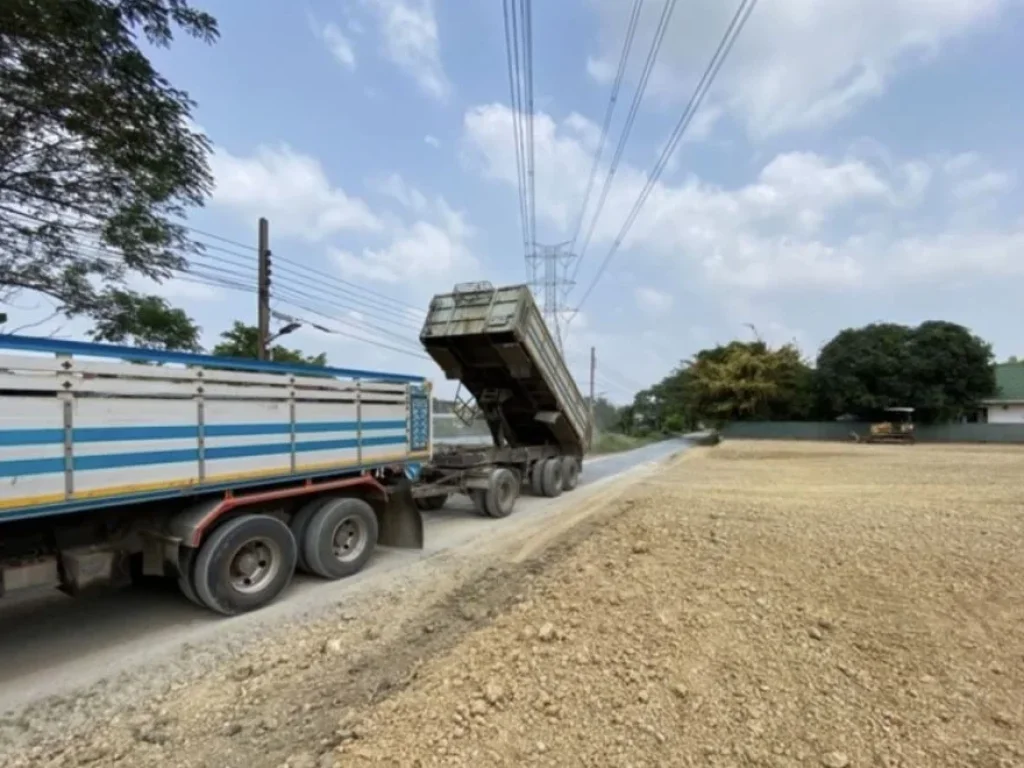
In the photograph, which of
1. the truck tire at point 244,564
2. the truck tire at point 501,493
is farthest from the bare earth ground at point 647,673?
the truck tire at point 501,493

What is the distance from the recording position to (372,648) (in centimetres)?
412

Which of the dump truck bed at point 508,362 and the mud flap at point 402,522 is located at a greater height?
the dump truck bed at point 508,362

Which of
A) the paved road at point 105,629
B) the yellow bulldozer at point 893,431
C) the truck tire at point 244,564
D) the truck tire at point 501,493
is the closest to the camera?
the paved road at point 105,629

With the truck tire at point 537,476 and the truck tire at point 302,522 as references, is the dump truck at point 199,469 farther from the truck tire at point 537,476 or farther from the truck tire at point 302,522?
the truck tire at point 537,476

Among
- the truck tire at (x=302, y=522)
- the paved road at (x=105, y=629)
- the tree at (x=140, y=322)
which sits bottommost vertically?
the paved road at (x=105, y=629)

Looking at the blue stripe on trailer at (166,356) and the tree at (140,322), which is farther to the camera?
the tree at (140,322)

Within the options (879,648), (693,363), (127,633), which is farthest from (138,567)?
(693,363)

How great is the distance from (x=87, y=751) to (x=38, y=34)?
6.37 meters

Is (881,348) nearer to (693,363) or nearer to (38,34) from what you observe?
(693,363)

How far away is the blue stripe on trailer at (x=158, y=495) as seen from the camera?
350 cm

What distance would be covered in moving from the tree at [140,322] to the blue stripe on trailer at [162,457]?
434 cm

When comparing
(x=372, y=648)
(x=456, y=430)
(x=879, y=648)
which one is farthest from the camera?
(x=456, y=430)

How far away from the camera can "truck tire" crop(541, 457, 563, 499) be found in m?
11.3

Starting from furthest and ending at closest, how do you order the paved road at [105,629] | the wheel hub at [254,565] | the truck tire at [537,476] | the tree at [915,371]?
the tree at [915,371], the truck tire at [537,476], the wheel hub at [254,565], the paved road at [105,629]
